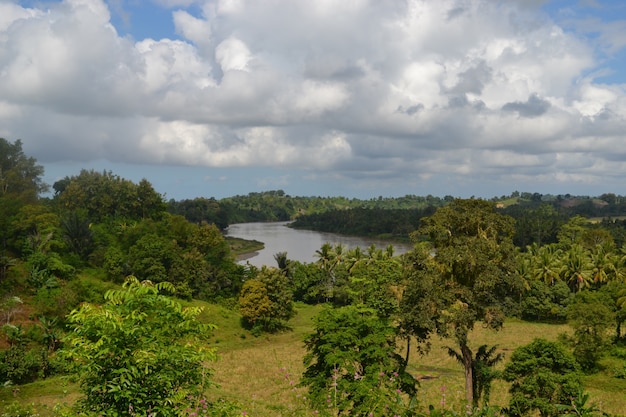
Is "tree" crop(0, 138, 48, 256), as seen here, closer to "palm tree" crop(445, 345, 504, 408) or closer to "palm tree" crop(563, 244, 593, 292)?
"palm tree" crop(445, 345, 504, 408)

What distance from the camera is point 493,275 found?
23625 mm

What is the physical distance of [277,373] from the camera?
38.0m

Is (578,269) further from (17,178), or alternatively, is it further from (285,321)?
(17,178)

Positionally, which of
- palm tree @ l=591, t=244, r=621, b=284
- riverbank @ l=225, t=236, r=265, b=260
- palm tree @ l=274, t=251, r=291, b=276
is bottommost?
riverbank @ l=225, t=236, r=265, b=260

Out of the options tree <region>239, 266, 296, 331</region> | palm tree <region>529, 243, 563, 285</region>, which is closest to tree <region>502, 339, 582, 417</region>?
tree <region>239, 266, 296, 331</region>

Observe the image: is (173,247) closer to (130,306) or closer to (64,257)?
(64,257)

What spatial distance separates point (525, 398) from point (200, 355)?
16792mm

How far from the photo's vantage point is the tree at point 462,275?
23.8 m

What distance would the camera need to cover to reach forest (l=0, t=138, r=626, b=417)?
25.0 feet

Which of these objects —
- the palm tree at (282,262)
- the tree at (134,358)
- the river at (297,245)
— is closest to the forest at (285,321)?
the tree at (134,358)

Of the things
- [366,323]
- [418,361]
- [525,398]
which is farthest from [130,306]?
[418,361]

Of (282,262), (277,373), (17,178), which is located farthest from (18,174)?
A: (277,373)

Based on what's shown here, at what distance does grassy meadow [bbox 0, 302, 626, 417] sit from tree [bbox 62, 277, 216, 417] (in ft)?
29.0

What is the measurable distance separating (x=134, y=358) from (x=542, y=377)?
60.1ft
